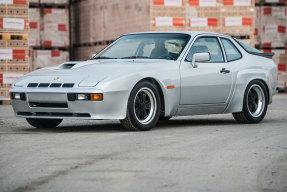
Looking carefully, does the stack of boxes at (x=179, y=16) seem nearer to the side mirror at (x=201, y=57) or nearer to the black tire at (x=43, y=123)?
the side mirror at (x=201, y=57)

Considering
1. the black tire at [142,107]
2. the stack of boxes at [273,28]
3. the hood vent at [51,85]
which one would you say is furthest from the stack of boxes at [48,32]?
the black tire at [142,107]

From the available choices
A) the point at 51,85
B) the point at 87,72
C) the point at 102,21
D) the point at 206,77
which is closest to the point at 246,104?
the point at 206,77

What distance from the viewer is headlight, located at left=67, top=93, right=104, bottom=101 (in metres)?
8.07

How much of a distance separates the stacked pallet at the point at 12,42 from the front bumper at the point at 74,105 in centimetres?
811

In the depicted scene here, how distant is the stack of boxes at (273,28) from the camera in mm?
20469

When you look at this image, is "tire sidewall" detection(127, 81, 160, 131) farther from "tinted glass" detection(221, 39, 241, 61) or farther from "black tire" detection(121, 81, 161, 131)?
"tinted glass" detection(221, 39, 241, 61)

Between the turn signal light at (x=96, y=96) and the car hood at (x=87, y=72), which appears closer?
the turn signal light at (x=96, y=96)

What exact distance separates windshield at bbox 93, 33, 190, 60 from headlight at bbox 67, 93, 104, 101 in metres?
1.57

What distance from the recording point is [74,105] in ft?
26.9

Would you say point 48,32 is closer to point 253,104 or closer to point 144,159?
point 253,104

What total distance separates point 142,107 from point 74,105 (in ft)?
2.97

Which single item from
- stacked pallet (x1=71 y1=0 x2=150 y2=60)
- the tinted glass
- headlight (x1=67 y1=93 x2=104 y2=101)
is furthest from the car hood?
stacked pallet (x1=71 y1=0 x2=150 y2=60)

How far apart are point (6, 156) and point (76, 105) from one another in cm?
204

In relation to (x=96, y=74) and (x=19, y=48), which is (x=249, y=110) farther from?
(x=19, y=48)
